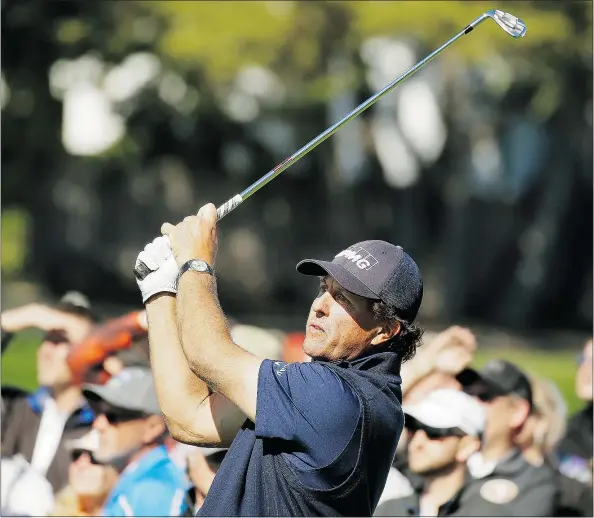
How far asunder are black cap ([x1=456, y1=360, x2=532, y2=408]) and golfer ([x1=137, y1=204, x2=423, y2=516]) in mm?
2177

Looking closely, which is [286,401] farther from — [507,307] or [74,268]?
[74,268]

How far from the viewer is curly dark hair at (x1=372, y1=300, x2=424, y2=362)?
3602 mm

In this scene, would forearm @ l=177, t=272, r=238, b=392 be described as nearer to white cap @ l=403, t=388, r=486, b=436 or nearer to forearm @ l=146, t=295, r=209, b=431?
forearm @ l=146, t=295, r=209, b=431

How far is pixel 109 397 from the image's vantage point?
5477mm

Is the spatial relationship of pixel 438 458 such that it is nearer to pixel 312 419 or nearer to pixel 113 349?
pixel 113 349

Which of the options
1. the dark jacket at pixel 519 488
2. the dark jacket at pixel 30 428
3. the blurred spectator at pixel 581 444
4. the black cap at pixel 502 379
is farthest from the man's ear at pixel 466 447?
the dark jacket at pixel 30 428

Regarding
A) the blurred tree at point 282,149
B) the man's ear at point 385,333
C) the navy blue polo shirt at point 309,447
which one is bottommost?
the blurred tree at point 282,149

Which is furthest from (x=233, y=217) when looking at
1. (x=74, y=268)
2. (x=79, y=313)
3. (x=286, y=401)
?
(x=286, y=401)

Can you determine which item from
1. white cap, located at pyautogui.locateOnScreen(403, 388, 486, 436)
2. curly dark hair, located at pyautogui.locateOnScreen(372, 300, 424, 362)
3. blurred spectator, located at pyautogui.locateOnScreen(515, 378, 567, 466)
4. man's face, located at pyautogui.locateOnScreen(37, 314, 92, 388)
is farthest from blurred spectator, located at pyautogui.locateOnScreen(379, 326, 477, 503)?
curly dark hair, located at pyautogui.locateOnScreen(372, 300, 424, 362)

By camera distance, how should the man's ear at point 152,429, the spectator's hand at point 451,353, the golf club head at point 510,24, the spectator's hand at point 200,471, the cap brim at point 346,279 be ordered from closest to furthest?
the cap brim at point 346,279
the golf club head at point 510,24
the spectator's hand at point 200,471
the man's ear at point 152,429
the spectator's hand at point 451,353

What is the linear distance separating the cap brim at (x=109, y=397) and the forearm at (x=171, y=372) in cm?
181

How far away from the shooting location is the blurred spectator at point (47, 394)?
620 centimetres

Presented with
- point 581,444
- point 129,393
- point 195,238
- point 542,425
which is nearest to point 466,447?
point 542,425

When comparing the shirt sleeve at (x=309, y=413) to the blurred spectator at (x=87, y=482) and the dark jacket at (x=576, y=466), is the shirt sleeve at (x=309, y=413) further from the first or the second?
the dark jacket at (x=576, y=466)
